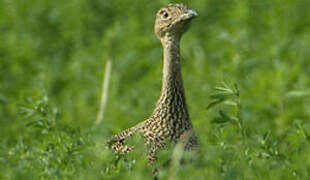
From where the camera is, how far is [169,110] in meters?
8.27

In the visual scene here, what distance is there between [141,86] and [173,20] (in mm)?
4269

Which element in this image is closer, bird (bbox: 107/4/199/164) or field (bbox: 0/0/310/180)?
field (bbox: 0/0/310/180)

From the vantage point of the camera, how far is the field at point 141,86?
7227 millimetres

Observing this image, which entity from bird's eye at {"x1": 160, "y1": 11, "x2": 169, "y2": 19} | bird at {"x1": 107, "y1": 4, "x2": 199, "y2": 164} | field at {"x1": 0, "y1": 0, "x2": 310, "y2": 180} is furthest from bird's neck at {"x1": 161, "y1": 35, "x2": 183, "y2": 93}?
field at {"x1": 0, "y1": 0, "x2": 310, "y2": 180}

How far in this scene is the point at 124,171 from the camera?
7.01m

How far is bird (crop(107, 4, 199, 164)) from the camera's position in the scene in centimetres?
803

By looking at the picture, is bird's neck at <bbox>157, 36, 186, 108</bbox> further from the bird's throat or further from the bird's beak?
the bird's beak

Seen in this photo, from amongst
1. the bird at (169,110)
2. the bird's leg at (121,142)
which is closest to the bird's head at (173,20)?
the bird at (169,110)

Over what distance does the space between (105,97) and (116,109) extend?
1018mm

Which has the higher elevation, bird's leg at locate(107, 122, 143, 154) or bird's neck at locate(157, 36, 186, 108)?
bird's neck at locate(157, 36, 186, 108)

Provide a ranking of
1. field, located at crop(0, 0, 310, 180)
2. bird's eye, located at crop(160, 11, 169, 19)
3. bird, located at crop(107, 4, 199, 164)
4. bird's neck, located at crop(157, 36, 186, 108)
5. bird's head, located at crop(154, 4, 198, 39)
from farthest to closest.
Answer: bird's eye, located at crop(160, 11, 169, 19) → bird's head, located at crop(154, 4, 198, 39) → bird's neck, located at crop(157, 36, 186, 108) → bird, located at crop(107, 4, 199, 164) → field, located at crop(0, 0, 310, 180)

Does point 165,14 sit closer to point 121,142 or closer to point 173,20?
point 173,20

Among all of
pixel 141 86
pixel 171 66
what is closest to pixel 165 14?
pixel 171 66

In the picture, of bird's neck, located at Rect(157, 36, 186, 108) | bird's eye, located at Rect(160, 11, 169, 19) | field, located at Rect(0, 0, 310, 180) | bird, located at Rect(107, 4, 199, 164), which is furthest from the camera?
bird's eye, located at Rect(160, 11, 169, 19)
